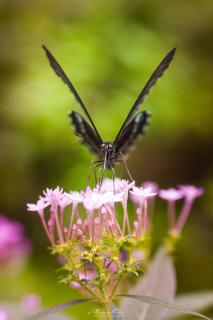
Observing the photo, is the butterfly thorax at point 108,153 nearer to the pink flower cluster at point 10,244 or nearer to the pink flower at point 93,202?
the pink flower at point 93,202

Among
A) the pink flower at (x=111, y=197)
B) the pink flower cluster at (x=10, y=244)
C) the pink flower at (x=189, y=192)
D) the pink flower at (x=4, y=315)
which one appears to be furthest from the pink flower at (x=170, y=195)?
the pink flower cluster at (x=10, y=244)

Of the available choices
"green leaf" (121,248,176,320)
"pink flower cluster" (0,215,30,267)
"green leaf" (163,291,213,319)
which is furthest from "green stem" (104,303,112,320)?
"pink flower cluster" (0,215,30,267)

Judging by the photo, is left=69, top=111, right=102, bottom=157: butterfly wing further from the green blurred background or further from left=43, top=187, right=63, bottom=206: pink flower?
the green blurred background

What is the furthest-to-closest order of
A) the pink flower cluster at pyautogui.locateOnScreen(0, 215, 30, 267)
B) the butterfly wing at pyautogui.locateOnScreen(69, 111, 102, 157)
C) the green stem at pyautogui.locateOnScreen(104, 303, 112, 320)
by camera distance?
1. the pink flower cluster at pyautogui.locateOnScreen(0, 215, 30, 267)
2. the butterfly wing at pyautogui.locateOnScreen(69, 111, 102, 157)
3. the green stem at pyautogui.locateOnScreen(104, 303, 112, 320)

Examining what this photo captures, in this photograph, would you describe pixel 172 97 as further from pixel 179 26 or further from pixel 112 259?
pixel 112 259

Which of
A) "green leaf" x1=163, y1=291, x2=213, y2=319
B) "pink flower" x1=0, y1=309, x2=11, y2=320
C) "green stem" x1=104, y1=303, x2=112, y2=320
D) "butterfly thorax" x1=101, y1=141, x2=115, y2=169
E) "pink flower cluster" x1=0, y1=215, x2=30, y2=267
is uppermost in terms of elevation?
"pink flower cluster" x1=0, y1=215, x2=30, y2=267

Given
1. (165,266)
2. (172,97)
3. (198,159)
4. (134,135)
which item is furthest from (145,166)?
(165,266)
